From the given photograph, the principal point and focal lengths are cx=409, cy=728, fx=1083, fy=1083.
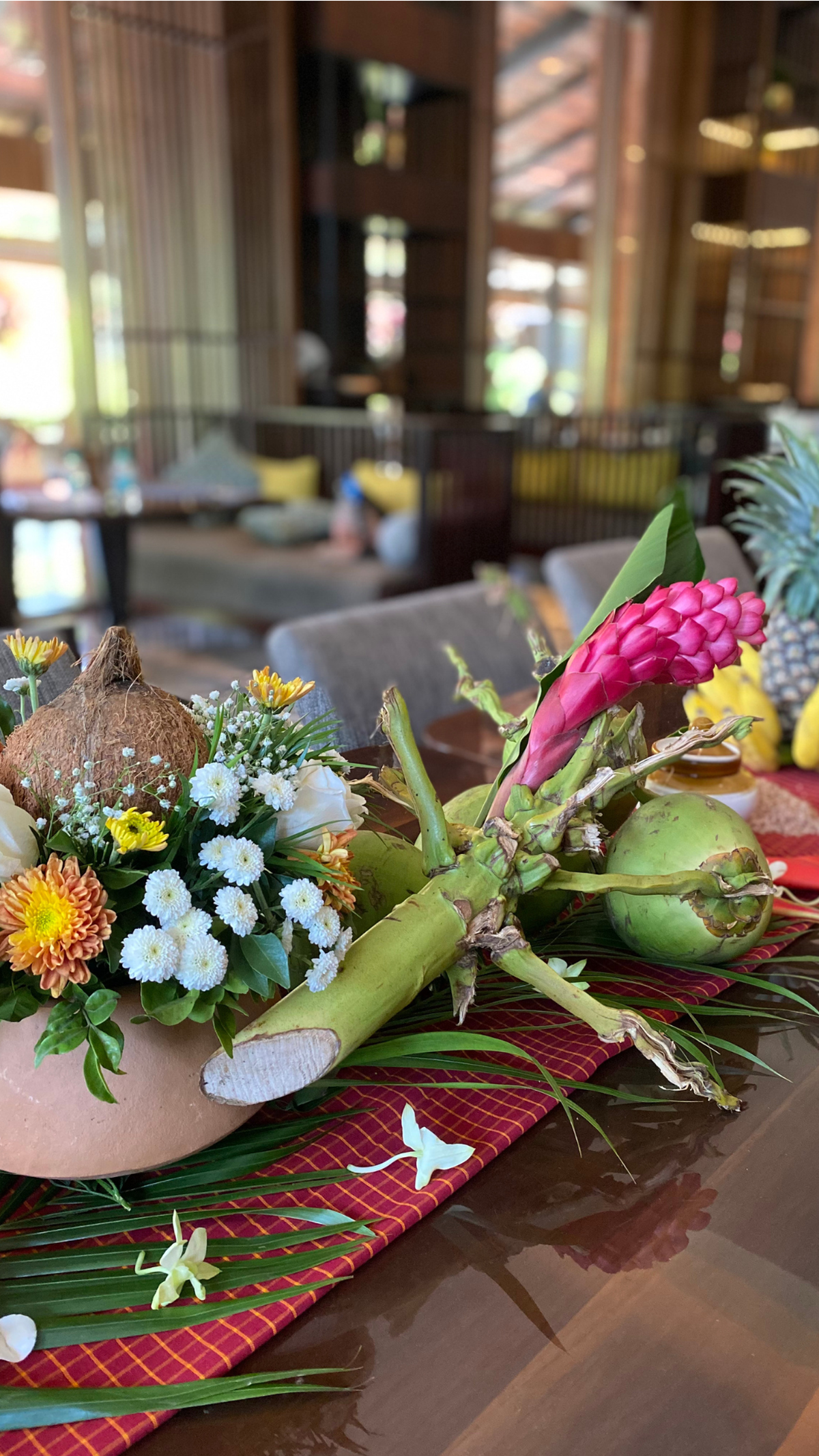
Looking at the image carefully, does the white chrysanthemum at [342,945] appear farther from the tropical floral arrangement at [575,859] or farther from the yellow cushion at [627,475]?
the yellow cushion at [627,475]

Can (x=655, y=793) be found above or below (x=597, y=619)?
below

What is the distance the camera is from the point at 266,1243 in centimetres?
51

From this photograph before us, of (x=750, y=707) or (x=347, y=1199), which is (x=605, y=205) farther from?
(x=347, y=1199)

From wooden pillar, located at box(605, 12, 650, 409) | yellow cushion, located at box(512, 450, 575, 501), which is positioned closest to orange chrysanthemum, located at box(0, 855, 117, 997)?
yellow cushion, located at box(512, 450, 575, 501)

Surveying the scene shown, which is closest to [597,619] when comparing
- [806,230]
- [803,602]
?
[803,602]

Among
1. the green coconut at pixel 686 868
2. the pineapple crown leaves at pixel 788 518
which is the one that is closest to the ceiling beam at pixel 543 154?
the pineapple crown leaves at pixel 788 518

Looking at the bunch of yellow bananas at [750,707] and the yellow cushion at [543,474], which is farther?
the yellow cushion at [543,474]

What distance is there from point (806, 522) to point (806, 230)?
11404mm

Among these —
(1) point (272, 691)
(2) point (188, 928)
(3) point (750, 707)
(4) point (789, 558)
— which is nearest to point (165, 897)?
(2) point (188, 928)

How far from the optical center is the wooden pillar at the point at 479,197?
7848 mm

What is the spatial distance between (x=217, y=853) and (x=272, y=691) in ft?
0.39

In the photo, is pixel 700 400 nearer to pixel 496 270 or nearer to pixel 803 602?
pixel 496 270

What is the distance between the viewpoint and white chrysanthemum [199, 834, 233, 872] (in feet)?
1.63

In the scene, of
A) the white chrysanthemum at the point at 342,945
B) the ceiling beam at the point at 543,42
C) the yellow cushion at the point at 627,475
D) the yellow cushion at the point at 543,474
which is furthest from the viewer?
the ceiling beam at the point at 543,42
